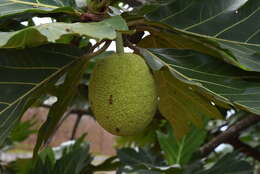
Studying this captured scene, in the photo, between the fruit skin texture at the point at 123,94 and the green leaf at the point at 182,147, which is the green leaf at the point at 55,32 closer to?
the fruit skin texture at the point at 123,94

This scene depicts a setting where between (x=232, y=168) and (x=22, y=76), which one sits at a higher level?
(x=22, y=76)

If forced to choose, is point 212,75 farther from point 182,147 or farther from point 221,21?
point 182,147

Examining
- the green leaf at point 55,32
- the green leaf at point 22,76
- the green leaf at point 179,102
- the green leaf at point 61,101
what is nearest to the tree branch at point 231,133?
the green leaf at point 179,102

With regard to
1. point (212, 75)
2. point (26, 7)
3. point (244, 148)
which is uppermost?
point (26, 7)

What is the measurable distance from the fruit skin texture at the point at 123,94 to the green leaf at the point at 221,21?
0.33 ft

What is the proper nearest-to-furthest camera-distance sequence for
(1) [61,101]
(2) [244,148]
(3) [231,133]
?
(1) [61,101]
(3) [231,133]
(2) [244,148]

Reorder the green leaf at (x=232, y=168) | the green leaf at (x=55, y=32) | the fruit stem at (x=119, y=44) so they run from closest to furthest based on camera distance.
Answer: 1. the green leaf at (x=55, y=32)
2. the fruit stem at (x=119, y=44)
3. the green leaf at (x=232, y=168)

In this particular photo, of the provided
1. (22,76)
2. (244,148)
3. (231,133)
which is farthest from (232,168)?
(22,76)

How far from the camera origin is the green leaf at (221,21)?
796mm

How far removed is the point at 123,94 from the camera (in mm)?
755

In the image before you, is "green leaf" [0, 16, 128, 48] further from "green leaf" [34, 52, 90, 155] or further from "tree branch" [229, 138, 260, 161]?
"tree branch" [229, 138, 260, 161]

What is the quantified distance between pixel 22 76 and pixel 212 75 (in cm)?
33

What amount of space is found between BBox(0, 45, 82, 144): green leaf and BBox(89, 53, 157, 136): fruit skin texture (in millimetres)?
82

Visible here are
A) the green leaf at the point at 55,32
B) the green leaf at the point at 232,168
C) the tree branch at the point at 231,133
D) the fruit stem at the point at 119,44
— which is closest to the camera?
the green leaf at the point at 55,32
